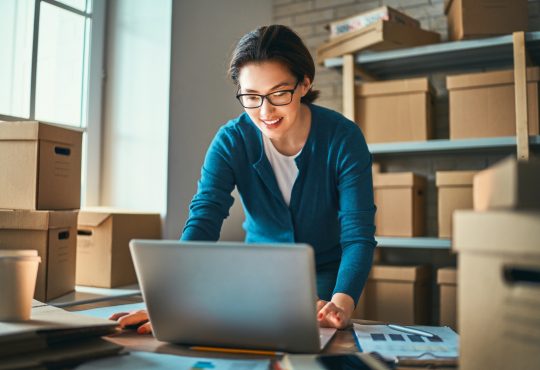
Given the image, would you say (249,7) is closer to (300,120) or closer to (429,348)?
(300,120)

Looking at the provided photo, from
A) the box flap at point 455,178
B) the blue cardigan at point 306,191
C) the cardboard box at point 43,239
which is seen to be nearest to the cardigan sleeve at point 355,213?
the blue cardigan at point 306,191

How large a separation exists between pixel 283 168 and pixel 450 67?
157 cm

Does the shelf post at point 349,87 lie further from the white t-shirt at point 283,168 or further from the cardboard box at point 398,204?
the white t-shirt at point 283,168

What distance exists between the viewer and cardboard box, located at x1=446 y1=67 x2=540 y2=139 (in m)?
2.13

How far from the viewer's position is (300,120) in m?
1.40

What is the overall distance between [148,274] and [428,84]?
187cm

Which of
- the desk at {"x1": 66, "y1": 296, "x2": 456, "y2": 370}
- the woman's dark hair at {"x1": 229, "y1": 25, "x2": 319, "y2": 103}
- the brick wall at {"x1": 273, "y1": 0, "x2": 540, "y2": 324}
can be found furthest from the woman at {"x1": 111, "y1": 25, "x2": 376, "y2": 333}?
the brick wall at {"x1": 273, "y1": 0, "x2": 540, "y2": 324}

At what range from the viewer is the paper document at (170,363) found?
27.8 inches

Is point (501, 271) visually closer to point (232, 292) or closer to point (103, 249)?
point (232, 292)

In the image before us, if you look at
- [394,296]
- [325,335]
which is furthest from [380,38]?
[325,335]

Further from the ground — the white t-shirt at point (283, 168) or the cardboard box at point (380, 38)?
the cardboard box at point (380, 38)

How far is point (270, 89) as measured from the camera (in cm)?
123

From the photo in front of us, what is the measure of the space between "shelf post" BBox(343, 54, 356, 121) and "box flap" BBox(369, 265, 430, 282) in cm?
69

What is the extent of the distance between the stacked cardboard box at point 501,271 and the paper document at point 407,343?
0.67 feet
